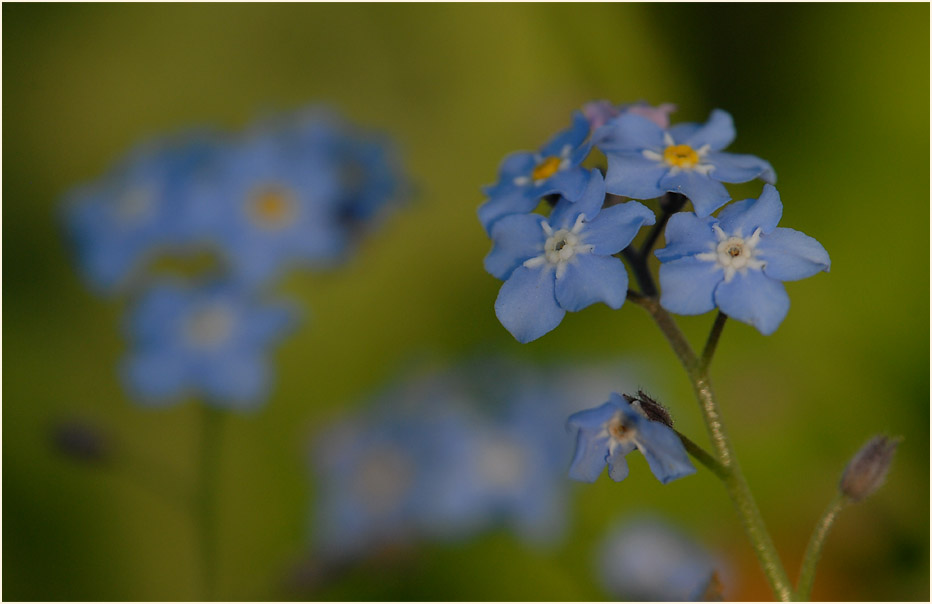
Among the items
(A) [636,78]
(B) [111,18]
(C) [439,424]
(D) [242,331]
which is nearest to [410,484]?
(C) [439,424]

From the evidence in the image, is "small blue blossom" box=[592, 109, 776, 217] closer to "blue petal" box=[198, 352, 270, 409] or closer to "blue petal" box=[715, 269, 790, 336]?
"blue petal" box=[715, 269, 790, 336]

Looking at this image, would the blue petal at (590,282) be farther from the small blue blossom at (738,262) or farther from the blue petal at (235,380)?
the blue petal at (235,380)

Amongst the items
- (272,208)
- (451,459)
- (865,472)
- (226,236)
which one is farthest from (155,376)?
(865,472)

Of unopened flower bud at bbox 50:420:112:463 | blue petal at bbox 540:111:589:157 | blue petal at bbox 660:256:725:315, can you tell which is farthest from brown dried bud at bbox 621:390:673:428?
unopened flower bud at bbox 50:420:112:463

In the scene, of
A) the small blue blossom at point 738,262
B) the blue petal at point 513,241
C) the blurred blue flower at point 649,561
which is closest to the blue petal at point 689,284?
the small blue blossom at point 738,262

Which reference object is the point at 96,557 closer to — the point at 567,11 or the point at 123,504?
the point at 123,504

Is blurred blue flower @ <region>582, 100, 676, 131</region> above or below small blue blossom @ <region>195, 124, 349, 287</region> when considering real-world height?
below

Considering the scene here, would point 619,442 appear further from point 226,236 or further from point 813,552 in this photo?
point 226,236
